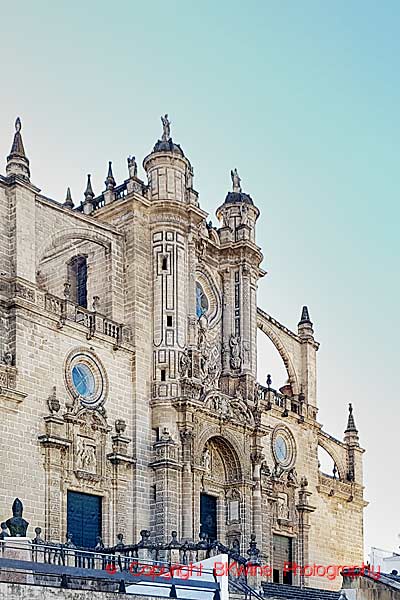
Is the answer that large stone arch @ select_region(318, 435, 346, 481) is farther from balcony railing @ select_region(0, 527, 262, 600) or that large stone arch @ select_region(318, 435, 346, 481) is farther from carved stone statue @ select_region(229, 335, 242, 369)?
balcony railing @ select_region(0, 527, 262, 600)

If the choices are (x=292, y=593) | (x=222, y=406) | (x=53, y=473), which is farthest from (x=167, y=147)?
(x=292, y=593)

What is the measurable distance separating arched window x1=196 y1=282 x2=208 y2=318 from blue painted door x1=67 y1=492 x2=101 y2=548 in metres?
9.51

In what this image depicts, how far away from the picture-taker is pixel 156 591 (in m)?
23.2

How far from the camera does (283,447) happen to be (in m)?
41.9

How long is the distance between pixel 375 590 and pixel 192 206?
1428cm

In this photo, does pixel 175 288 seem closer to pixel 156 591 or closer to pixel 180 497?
pixel 180 497

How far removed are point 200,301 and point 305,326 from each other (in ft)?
29.4

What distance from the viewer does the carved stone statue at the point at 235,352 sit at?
126 ft

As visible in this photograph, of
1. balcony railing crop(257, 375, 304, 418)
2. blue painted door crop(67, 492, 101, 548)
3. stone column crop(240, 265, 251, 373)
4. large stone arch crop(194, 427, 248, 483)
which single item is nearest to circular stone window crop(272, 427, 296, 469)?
balcony railing crop(257, 375, 304, 418)

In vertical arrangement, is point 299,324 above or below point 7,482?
above

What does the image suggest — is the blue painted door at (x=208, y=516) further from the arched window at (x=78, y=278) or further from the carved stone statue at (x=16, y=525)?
the carved stone statue at (x=16, y=525)

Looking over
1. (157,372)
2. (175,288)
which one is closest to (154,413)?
(157,372)

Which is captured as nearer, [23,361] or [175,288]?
[23,361]

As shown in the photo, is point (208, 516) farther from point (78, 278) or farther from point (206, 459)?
point (78, 278)
